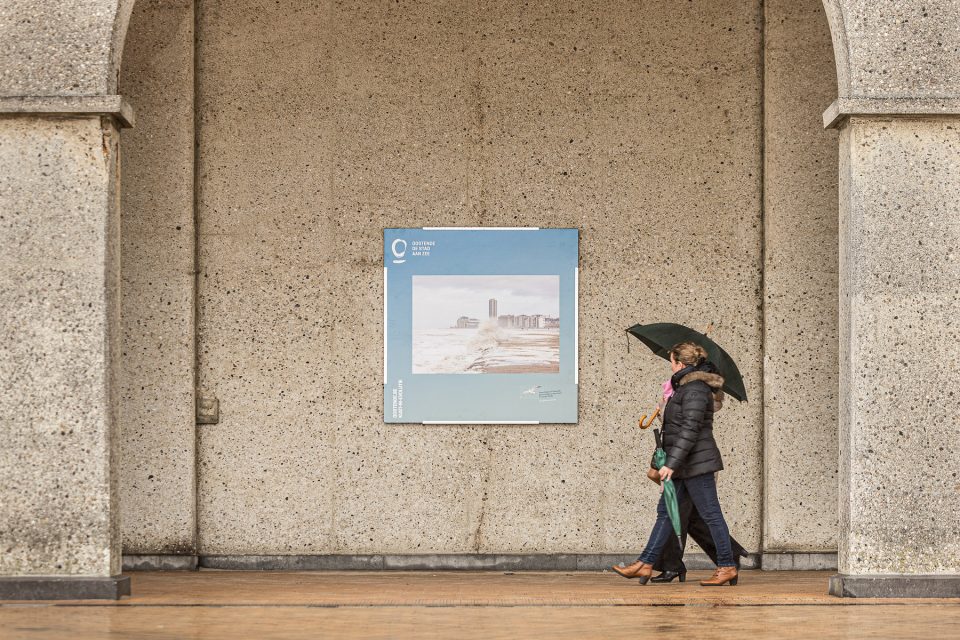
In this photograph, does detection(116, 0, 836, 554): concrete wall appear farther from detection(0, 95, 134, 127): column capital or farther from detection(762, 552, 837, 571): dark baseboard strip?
detection(0, 95, 134, 127): column capital

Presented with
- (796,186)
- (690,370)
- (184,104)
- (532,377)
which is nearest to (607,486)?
(532,377)

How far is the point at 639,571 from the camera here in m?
8.59

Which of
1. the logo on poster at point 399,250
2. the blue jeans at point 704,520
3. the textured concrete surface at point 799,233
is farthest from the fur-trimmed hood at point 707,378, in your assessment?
the logo on poster at point 399,250

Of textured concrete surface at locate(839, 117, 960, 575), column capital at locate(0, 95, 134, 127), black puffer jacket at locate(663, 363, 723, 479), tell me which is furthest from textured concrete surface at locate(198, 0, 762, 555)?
column capital at locate(0, 95, 134, 127)

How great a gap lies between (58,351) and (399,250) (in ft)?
10.3

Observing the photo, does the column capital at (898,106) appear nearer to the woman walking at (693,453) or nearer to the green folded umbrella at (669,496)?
the woman walking at (693,453)

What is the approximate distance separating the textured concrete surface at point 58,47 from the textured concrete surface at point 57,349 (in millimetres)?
204

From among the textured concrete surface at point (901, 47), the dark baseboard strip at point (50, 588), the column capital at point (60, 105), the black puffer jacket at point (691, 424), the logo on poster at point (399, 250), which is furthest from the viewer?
the logo on poster at point (399, 250)

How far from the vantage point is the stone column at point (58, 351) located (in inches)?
285

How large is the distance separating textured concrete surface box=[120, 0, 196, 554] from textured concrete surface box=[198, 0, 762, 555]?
0.59 ft

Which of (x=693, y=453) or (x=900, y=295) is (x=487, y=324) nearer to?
(x=693, y=453)

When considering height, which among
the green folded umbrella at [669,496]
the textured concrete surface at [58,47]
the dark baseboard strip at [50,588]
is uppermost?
the textured concrete surface at [58,47]

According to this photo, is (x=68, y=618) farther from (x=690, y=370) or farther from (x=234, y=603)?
(x=690, y=370)

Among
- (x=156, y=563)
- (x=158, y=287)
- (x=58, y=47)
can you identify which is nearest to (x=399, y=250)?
(x=158, y=287)
